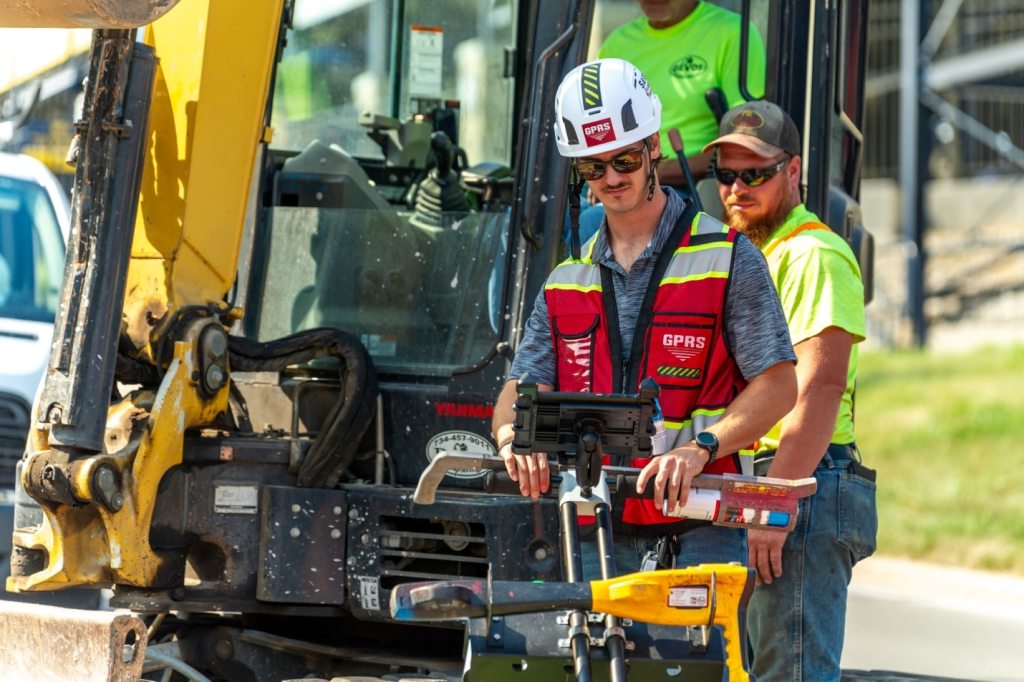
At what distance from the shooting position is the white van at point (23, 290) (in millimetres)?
8602

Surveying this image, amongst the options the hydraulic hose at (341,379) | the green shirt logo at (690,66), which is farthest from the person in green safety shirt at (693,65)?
the hydraulic hose at (341,379)

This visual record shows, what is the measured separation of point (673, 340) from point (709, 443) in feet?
1.38

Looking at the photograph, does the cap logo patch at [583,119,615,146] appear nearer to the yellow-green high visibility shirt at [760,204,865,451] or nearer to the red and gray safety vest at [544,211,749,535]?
the red and gray safety vest at [544,211,749,535]

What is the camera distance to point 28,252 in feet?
31.9

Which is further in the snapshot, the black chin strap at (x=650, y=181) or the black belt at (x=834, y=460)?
the black belt at (x=834, y=460)

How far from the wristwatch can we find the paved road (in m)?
4.70

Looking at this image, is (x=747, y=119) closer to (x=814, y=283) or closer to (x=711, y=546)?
(x=814, y=283)

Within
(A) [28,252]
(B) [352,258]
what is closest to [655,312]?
(B) [352,258]

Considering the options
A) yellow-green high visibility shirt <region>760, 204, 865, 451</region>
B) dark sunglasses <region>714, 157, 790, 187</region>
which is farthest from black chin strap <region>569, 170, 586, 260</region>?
yellow-green high visibility shirt <region>760, 204, 865, 451</region>

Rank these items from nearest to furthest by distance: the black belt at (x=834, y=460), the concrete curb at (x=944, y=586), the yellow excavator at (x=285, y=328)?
the yellow excavator at (x=285, y=328) < the black belt at (x=834, y=460) < the concrete curb at (x=944, y=586)

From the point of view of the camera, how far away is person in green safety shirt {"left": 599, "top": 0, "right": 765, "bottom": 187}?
6.19m

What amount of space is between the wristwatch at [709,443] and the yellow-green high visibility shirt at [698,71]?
6.98ft

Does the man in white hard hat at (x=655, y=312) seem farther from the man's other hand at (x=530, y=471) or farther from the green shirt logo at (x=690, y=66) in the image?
the green shirt logo at (x=690, y=66)

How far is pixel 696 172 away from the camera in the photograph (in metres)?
6.09
